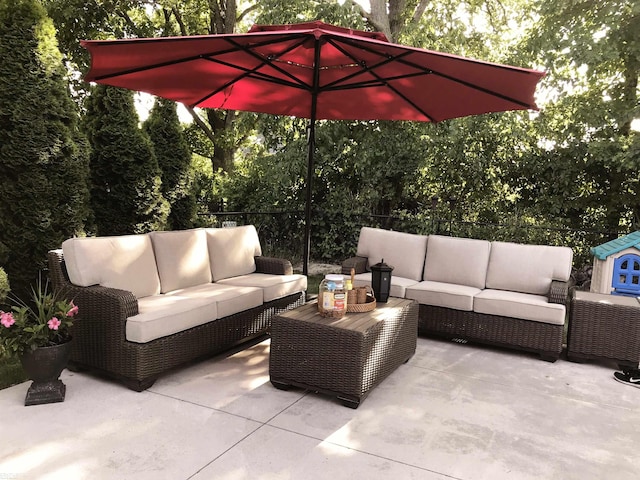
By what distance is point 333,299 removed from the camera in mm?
3244

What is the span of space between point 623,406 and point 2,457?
360cm

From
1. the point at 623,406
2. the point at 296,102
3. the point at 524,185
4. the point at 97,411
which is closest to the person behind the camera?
the point at 97,411

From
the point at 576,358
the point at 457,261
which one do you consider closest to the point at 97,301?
the point at 457,261

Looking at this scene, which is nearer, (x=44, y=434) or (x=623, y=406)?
(x=44, y=434)

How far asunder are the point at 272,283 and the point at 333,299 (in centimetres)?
119

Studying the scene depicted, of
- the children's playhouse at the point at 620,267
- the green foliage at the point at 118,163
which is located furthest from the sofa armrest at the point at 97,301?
the children's playhouse at the point at 620,267

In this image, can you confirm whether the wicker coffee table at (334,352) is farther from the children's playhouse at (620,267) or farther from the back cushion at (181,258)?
the children's playhouse at (620,267)

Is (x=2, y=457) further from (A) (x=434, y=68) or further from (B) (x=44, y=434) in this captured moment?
(A) (x=434, y=68)

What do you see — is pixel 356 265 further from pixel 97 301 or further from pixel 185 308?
pixel 97 301

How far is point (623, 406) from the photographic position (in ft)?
10.6

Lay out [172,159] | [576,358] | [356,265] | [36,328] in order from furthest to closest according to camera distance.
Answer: [172,159]
[356,265]
[576,358]
[36,328]

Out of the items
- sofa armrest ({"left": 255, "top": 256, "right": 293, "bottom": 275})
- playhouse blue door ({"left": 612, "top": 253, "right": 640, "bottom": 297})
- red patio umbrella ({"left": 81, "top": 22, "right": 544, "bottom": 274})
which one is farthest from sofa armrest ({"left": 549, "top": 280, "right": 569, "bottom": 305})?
sofa armrest ({"left": 255, "top": 256, "right": 293, "bottom": 275})

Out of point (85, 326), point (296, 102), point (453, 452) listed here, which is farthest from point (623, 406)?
point (296, 102)

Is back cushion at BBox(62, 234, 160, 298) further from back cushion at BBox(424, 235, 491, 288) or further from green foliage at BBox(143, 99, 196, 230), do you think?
back cushion at BBox(424, 235, 491, 288)
